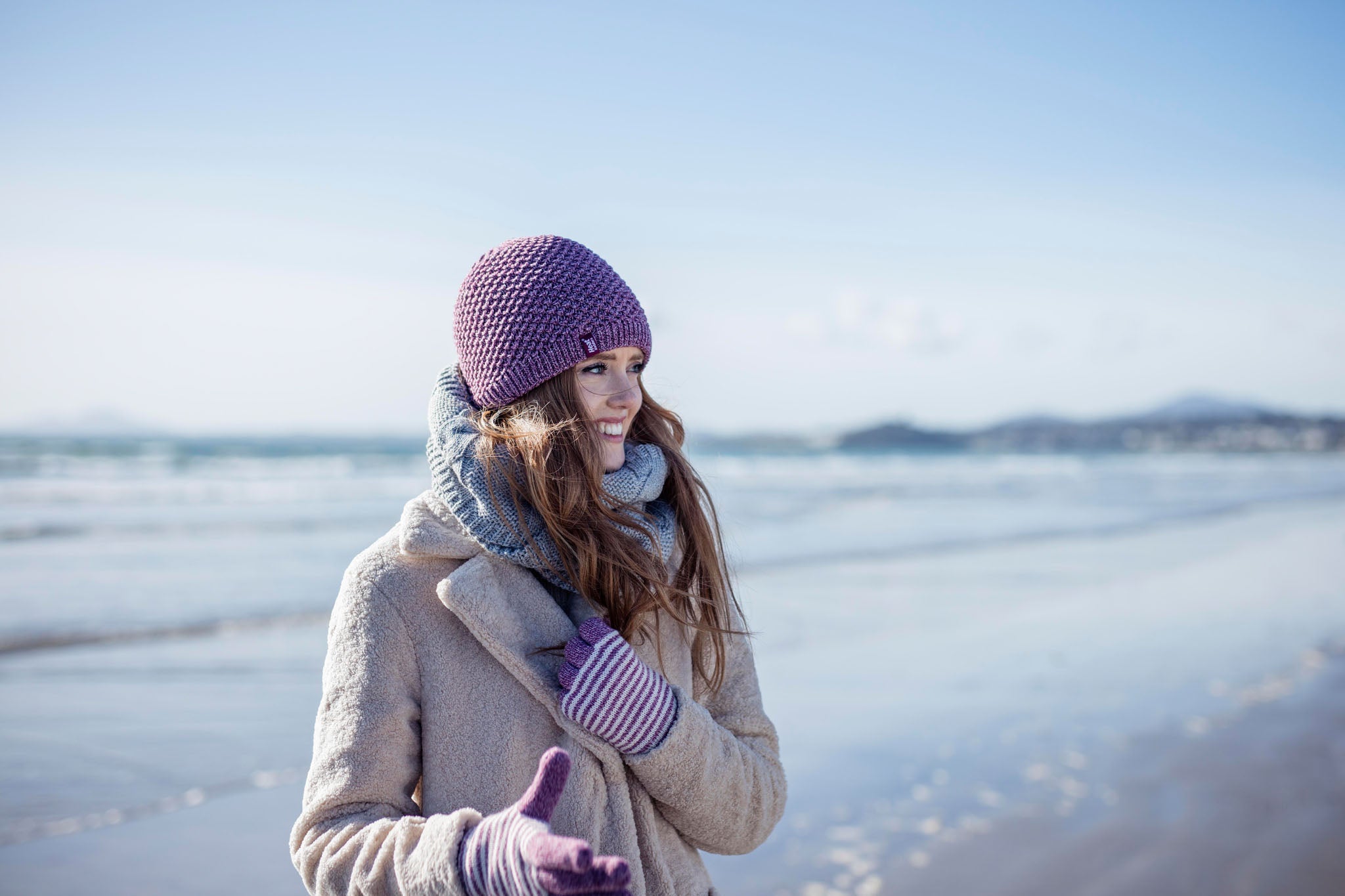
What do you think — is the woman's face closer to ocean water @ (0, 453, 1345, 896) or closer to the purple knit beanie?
the purple knit beanie

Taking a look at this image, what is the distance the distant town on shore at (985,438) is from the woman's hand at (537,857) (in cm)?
3511

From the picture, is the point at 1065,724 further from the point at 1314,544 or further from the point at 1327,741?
the point at 1314,544

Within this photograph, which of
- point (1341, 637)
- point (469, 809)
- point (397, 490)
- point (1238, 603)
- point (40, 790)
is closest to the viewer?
point (469, 809)

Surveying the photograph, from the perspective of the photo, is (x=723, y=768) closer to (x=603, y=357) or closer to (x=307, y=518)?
(x=603, y=357)

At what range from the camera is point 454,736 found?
4.97 feet

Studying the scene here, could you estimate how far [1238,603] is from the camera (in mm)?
7840

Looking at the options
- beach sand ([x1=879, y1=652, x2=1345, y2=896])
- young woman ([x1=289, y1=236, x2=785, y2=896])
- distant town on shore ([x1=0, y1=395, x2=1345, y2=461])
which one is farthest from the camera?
distant town on shore ([x1=0, y1=395, x2=1345, y2=461])

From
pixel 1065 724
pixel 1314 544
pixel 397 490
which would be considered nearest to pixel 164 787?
pixel 1065 724

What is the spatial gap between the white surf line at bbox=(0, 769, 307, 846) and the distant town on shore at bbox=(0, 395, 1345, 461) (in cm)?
3178

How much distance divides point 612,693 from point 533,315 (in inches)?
26.8

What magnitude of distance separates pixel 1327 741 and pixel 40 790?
6343 mm

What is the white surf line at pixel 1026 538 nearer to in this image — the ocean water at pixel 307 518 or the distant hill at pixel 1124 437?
the ocean water at pixel 307 518

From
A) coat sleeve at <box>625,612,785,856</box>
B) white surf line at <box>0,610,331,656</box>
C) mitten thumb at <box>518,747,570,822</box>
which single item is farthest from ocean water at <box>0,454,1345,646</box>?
mitten thumb at <box>518,747,570,822</box>

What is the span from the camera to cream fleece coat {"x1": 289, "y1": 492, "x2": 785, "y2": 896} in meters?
1.43
